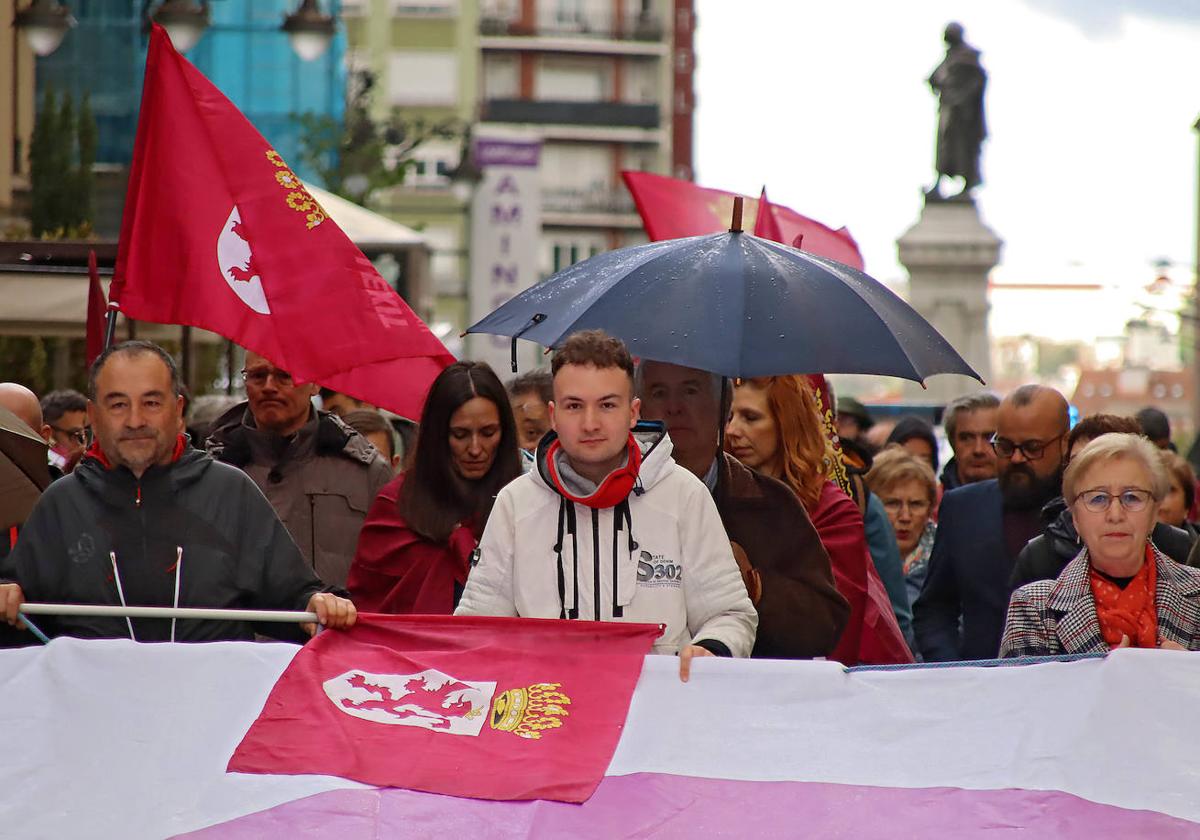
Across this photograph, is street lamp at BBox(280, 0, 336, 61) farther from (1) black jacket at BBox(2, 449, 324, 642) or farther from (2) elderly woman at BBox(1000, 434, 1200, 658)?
(2) elderly woman at BBox(1000, 434, 1200, 658)

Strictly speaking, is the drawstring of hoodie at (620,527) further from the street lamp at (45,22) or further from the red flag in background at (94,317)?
the street lamp at (45,22)

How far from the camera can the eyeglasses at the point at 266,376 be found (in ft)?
22.2

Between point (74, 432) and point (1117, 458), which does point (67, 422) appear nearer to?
point (74, 432)

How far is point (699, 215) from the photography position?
9.04m

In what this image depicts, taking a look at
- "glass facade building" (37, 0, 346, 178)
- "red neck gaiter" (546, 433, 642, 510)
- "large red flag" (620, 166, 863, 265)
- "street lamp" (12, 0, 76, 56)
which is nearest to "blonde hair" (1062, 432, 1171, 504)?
"red neck gaiter" (546, 433, 642, 510)

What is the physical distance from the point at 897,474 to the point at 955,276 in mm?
16765

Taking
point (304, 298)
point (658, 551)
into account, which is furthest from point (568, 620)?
point (304, 298)

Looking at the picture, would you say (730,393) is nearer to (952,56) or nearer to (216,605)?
(216,605)

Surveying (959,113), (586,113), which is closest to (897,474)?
(959,113)

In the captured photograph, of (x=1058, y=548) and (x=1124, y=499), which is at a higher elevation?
(x=1124, y=499)

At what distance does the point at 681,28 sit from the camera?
247 ft

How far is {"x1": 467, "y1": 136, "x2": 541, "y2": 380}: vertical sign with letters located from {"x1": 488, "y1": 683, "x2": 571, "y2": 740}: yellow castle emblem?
28.1 meters

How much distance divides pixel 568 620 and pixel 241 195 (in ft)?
9.33

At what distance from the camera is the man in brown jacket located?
523 centimetres
